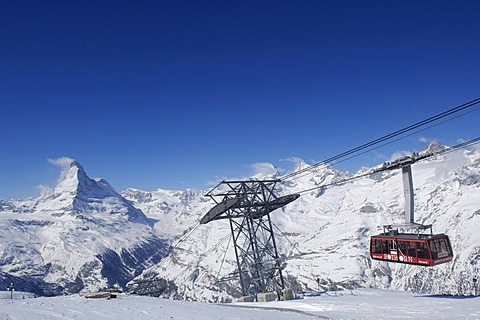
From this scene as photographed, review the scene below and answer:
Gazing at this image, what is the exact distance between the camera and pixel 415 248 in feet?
116

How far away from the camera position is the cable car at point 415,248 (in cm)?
3438

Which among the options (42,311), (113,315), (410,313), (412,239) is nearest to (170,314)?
(113,315)

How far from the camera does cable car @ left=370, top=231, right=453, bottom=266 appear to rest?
3438 centimetres

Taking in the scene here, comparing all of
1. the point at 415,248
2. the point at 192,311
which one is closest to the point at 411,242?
the point at 415,248

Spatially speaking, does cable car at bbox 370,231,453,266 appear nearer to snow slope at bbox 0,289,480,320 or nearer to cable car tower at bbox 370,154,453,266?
cable car tower at bbox 370,154,453,266

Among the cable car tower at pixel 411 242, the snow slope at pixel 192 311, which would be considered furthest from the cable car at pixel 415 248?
the snow slope at pixel 192 311

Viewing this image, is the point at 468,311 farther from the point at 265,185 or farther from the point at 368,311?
the point at 265,185

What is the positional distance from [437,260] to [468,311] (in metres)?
7.27

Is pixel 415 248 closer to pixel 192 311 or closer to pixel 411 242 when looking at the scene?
pixel 411 242

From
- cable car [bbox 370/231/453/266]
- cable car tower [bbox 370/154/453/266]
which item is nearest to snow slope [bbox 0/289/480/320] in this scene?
cable car [bbox 370/231/453/266]

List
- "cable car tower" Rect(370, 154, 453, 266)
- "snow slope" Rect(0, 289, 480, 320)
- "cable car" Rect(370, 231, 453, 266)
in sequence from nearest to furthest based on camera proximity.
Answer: "snow slope" Rect(0, 289, 480, 320) < "cable car tower" Rect(370, 154, 453, 266) < "cable car" Rect(370, 231, 453, 266)

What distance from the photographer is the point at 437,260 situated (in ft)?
112

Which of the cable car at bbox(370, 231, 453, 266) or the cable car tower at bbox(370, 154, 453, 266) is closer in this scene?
the cable car tower at bbox(370, 154, 453, 266)

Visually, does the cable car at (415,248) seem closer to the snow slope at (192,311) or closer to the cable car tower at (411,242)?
the cable car tower at (411,242)
